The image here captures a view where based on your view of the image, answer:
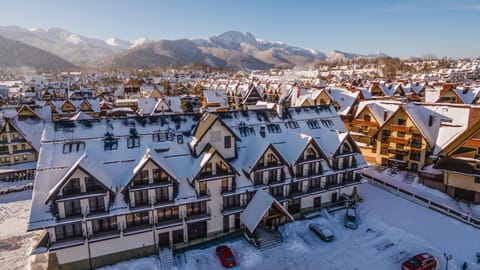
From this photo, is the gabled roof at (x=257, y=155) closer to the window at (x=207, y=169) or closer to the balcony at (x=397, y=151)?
the window at (x=207, y=169)

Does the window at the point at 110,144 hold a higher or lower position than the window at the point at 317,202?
higher

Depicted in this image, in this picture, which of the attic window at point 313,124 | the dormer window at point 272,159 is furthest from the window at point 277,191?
the attic window at point 313,124

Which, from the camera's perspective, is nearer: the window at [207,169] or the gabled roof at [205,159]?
the gabled roof at [205,159]

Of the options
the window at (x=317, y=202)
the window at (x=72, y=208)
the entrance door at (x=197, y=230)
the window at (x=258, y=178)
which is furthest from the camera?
the window at (x=317, y=202)

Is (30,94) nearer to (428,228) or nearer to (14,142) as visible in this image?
(14,142)

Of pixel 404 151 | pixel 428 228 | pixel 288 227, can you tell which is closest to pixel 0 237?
pixel 288 227

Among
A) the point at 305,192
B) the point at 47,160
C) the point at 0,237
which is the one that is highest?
the point at 47,160

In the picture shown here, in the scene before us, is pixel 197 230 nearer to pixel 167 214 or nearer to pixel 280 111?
pixel 167 214

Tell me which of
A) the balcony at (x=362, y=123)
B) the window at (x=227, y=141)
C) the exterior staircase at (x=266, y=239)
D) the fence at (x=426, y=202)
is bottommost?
the exterior staircase at (x=266, y=239)
